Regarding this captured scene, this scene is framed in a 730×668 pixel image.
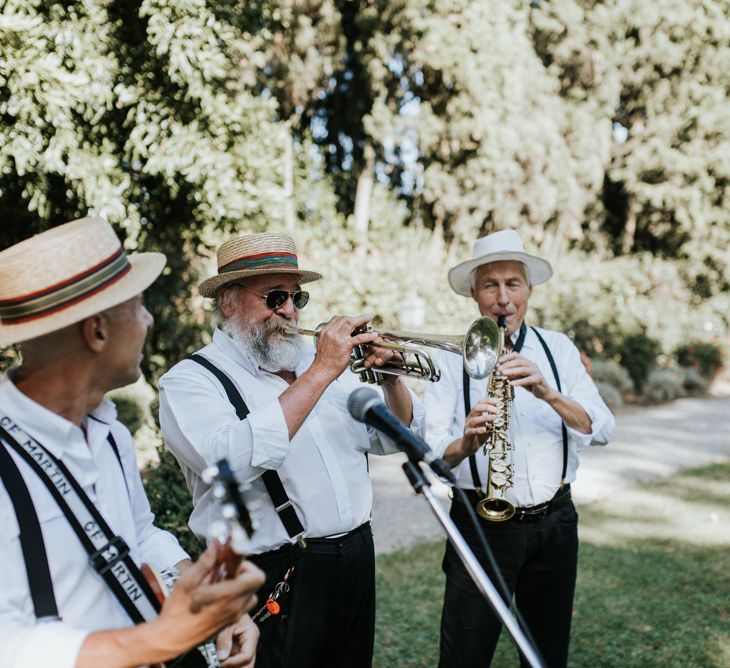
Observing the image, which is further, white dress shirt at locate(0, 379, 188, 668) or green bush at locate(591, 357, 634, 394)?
green bush at locate(591, 357, 634, 394)

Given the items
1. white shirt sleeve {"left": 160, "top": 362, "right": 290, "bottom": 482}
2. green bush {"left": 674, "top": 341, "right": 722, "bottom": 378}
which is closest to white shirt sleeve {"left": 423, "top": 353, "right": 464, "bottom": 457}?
white shirt sleeve {"left": 160, "top": 362, "right": 290, "bottom": 482}

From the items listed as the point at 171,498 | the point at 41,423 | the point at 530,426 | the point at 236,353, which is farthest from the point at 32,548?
the point at 171,498

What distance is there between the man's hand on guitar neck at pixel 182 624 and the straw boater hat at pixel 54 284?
66cm

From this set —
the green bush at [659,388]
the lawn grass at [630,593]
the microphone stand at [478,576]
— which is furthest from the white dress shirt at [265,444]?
the green bush at [659,388]

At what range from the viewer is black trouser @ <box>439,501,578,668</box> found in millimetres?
2842

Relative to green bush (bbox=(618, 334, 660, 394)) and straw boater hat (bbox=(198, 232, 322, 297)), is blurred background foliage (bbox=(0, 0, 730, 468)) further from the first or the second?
straw boater hat (bbox=(198, 232, 322, 297))

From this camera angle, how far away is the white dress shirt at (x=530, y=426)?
9.69 ft

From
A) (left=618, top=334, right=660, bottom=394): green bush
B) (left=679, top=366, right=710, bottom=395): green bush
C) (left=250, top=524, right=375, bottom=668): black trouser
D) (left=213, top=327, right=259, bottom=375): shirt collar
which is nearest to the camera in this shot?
(left=250, top=524, right=375, bottom=668): black trouser

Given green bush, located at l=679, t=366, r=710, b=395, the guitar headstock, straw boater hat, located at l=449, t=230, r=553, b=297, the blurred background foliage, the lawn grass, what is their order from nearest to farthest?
the guitar headstock, straw boater hat, located at l=449, t=230, r=553, b=297, the lawn grass, the blurred background foliage, green bush, located at l=679, t=366, r=710, b=395

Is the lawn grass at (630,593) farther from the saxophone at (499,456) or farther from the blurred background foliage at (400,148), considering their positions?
the blurred background foliage at (400,148)

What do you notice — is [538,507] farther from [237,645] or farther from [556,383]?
[237,645]

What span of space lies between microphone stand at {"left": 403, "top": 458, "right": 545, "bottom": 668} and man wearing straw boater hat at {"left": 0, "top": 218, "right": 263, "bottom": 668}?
0.54 metres

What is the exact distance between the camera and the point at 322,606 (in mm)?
2418

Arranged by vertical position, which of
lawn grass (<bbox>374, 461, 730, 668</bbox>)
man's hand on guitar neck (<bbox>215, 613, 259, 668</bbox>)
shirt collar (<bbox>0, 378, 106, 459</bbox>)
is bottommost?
lawn grass (<bbox>374, 461, 730, 668</bbox>)
